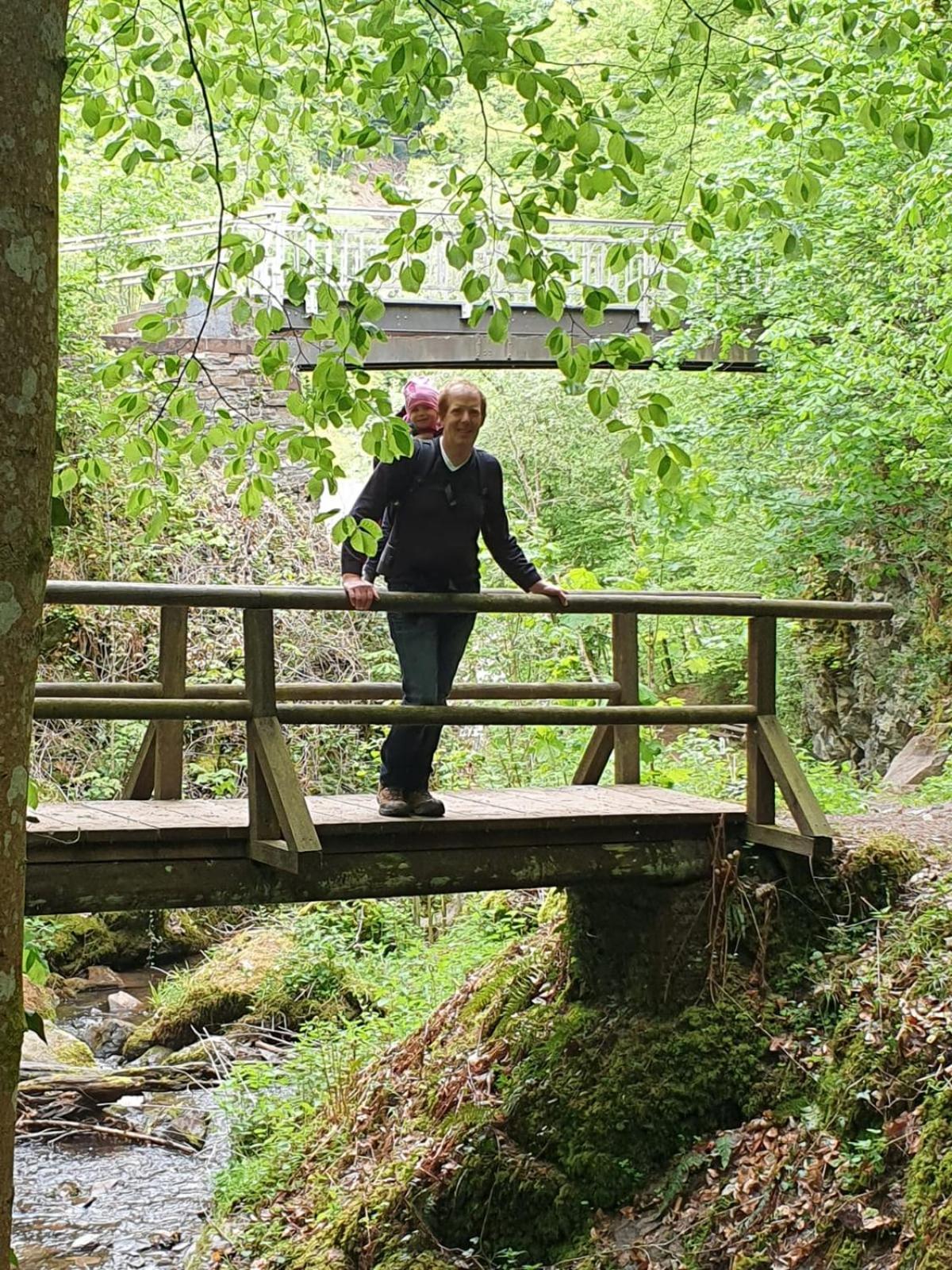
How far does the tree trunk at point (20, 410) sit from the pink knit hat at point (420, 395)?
12.6ft

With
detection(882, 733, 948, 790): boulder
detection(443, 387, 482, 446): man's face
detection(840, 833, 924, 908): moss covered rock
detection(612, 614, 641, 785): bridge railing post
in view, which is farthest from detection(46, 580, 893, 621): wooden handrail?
detection(882, 733, 948, 790): boulder

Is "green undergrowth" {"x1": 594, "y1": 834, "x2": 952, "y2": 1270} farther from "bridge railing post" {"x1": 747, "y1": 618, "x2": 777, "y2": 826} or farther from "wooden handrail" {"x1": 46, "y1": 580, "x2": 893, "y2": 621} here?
"wooden handrail" {"x1": 46, "y1": 580, "x2": 893, "y2": 621}

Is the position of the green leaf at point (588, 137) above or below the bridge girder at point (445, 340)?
below

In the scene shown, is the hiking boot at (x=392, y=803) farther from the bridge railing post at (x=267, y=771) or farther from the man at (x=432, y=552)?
the bridge railing post at (x=267, y=771)

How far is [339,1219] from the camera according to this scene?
6332 mm

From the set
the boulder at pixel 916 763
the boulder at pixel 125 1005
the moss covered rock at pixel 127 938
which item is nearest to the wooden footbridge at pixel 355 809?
the boulder at pixel 125 1005

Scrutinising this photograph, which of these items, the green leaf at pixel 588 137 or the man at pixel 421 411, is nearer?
the green leaf at pixel 588 137

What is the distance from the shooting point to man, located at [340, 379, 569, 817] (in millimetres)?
5672

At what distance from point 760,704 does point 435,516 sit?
1895mm

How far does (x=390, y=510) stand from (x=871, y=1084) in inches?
120

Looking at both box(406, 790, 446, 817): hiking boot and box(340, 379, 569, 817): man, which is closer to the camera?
box(340, 379, 569, 817): man

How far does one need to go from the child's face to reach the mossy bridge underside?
1692 mm

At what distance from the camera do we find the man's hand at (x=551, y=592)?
605cm

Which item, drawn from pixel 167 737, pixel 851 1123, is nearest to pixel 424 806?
pixel 167 737
